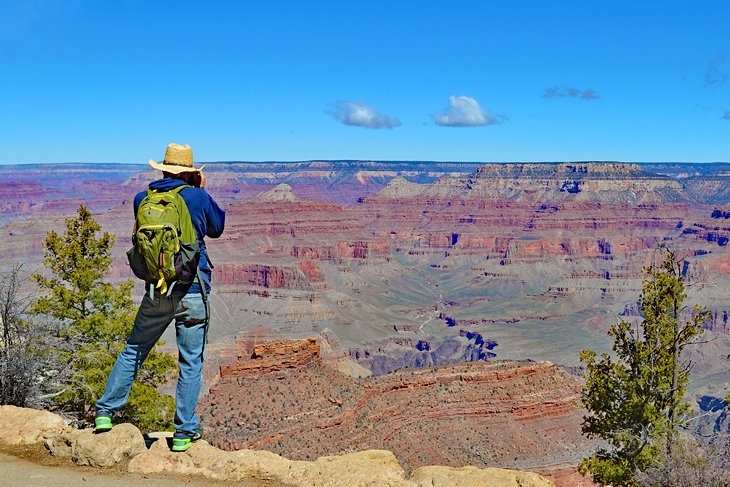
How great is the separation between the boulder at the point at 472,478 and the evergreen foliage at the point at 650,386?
9.78m

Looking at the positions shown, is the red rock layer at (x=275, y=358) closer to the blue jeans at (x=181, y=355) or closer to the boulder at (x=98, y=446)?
the boulder at (x=98, y=446)

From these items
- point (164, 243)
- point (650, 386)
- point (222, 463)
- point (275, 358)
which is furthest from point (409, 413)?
point (164, 243)

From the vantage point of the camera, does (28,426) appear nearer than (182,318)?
No

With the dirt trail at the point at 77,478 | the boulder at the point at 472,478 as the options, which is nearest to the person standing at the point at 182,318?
the dirt trail at the point at 77,478

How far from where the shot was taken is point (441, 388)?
4250 cm

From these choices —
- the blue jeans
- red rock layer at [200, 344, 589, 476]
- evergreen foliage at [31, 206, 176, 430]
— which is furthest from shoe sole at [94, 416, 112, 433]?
red rock layer at [200, 344, 589, 476]

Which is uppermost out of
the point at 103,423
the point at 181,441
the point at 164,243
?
the point at 164,243

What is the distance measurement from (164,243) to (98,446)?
2713 millimetres

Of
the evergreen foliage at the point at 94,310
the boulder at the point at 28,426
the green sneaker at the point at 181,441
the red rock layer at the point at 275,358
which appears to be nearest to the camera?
the green sneaker at the point at 181,441

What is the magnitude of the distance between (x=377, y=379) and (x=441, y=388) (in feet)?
13.4

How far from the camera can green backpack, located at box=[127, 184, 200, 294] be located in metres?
7.54

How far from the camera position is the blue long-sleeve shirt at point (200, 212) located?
805 cm

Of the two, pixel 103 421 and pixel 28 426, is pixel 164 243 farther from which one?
pixel 28 426

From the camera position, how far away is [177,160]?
332 inches
